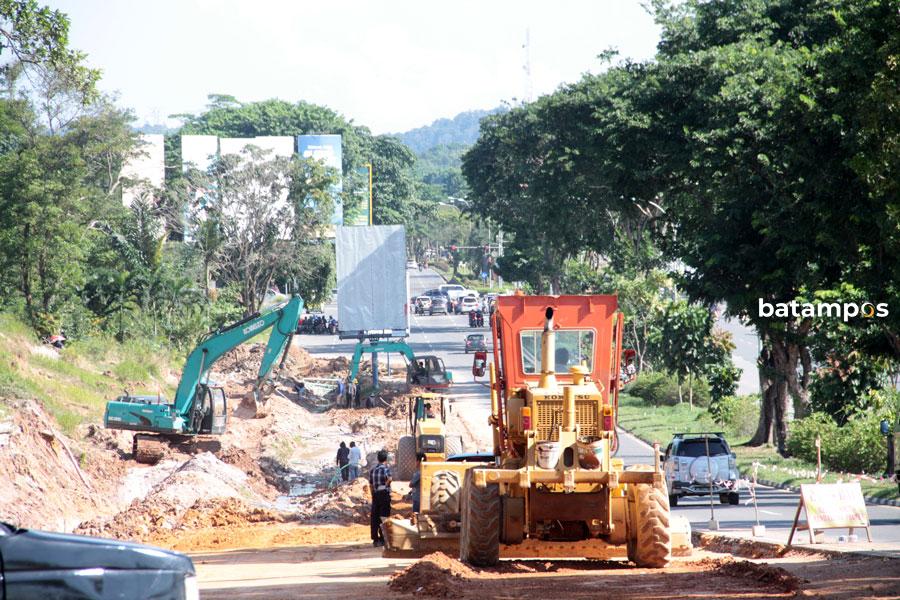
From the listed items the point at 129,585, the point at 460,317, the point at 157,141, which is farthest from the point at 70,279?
the point at 157,141

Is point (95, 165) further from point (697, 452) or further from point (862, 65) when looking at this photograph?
point (862, 65)

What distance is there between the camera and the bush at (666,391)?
58.8 m

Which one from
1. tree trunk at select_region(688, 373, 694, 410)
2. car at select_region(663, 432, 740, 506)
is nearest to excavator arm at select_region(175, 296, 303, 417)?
car at select_region(663, 432, 740, 506)

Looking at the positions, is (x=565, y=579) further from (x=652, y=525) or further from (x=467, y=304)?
(x=467, y=304)

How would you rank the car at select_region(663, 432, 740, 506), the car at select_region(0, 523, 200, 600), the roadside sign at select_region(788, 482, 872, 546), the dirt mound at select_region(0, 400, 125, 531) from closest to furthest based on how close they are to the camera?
the car at select_region(0, 523, 200, 600) < the roadside sign at select_region(788, 482, 872, 546) < the dirt mound at select_region(0, 400, 125, 531) < the car at select_region(663, 432, 740, 506)

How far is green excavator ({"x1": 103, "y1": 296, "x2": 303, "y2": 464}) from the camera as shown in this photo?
35.5 metres

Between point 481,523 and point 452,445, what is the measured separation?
16.1m

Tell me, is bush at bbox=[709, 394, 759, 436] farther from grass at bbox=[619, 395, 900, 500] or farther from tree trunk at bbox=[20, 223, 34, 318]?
tree trunk at bbox=[20, 223, 34, 318]

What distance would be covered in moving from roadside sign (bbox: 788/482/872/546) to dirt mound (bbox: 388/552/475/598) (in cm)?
590

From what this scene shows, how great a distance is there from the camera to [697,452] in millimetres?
29719

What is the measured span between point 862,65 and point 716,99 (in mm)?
13249

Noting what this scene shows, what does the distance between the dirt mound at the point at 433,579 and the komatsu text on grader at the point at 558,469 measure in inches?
31.5

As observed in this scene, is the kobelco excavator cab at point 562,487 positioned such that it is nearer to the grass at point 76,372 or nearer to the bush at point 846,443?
the bush at point 846,443

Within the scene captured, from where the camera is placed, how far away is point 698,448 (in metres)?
29.8
